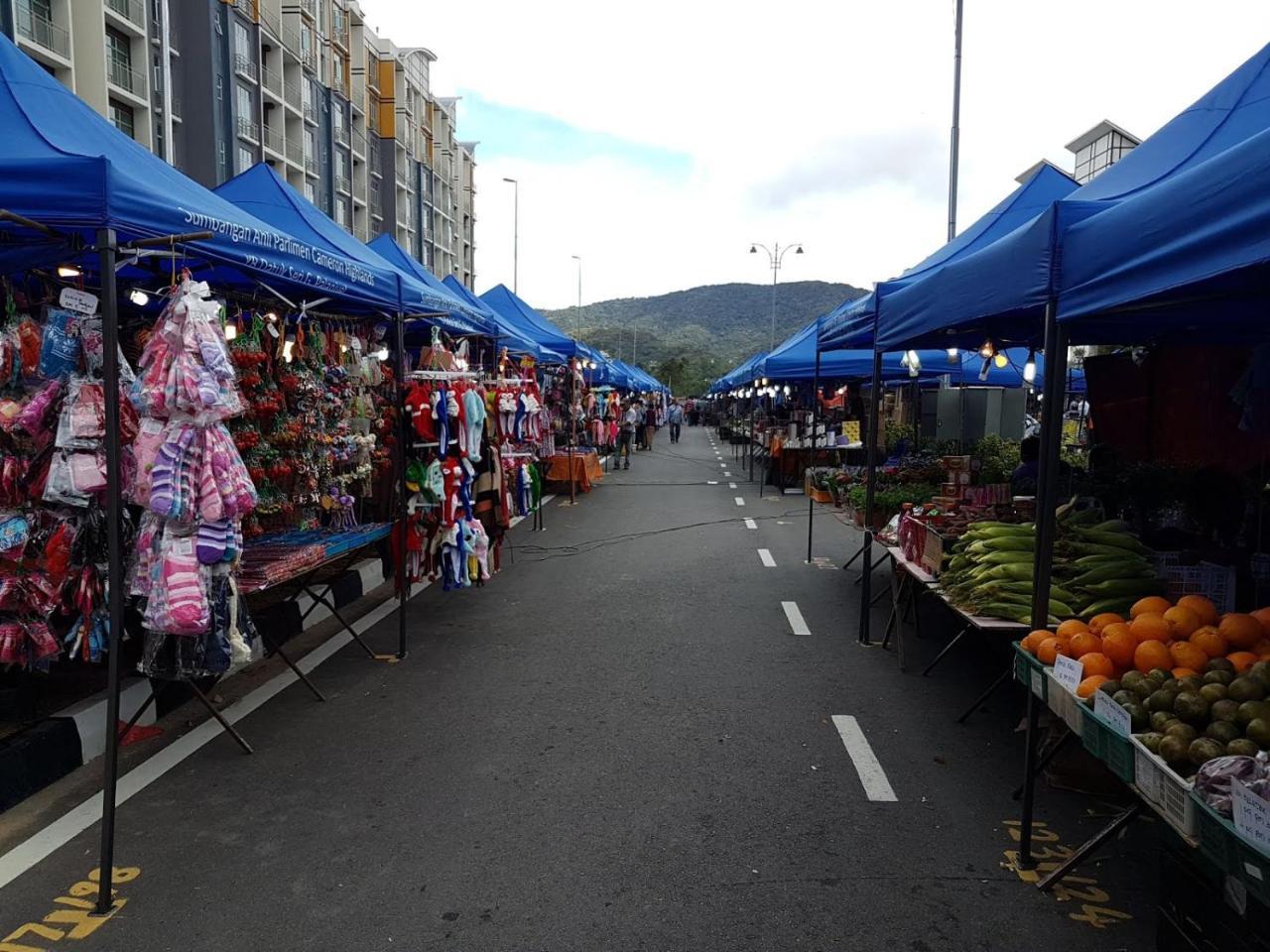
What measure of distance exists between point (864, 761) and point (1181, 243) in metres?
3.11

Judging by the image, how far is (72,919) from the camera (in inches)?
128

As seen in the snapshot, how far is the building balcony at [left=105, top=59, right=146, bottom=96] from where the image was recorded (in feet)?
102

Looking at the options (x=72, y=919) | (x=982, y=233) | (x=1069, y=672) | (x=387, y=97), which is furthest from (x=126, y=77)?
(x=1069, y=672)

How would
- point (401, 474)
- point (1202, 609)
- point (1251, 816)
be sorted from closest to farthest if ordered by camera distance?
point (1251, 816) → point (1202, 609) → point (401, 474)

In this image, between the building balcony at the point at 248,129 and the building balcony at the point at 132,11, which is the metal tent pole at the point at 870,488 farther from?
the building balcony at the point at 248,129

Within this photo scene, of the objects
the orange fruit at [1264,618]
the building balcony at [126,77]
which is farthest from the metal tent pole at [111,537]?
the building balcony at [126,77]

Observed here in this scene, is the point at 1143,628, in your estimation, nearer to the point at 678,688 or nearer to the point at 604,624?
the point at 678,688

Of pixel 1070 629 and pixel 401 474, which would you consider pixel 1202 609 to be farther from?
pixel 401 474

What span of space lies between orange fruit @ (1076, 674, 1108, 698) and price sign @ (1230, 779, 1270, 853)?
1.00 metres

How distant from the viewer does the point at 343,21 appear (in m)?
53.8

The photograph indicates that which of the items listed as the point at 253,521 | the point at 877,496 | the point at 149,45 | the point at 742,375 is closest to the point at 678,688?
the point at 253,521

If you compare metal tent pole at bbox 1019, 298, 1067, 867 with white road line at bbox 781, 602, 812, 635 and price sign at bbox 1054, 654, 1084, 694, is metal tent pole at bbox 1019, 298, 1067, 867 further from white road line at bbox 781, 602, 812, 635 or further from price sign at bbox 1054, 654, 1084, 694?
white road line at bbox 781, 602, 812, 635

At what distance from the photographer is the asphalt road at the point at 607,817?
323 cm

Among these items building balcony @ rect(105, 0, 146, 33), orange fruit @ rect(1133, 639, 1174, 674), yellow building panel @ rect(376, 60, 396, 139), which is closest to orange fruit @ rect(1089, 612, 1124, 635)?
orange fruit @ rect(1133, 639, 1174, 674)
